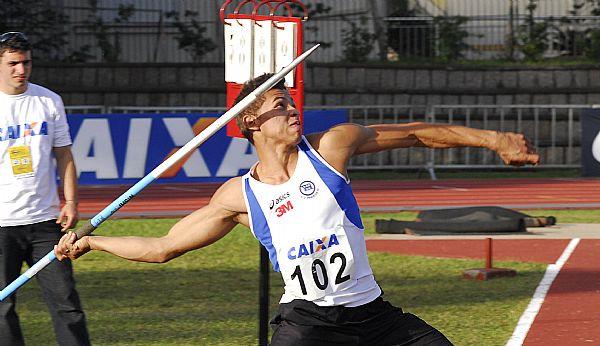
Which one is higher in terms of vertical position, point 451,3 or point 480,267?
point 451,3

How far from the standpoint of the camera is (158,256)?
6055mm

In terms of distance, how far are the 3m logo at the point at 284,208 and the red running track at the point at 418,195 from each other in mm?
12085

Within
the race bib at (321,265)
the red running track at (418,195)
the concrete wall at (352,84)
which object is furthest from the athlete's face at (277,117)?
the concrete wall at (352,84)

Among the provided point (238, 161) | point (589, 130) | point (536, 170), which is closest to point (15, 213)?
point (238, 161)

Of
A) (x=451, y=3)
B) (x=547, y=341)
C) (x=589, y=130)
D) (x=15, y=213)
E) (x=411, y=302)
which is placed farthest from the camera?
(x=451, y=3)

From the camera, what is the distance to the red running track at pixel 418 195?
18.5 m

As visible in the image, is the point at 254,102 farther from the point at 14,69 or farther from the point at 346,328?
the point at 14,69

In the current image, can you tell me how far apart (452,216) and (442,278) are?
12.3 feet

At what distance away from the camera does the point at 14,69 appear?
24.5 ft

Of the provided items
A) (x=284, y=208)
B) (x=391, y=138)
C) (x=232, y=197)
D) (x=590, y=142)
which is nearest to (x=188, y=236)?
(x=232, y=197)

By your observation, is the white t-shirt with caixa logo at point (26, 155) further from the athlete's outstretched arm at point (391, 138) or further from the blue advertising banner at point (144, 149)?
the blue advertising banner at point (144, 149)

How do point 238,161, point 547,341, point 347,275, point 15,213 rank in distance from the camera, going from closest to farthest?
point 347,275
point 15,213
point 547,341
point 238,161

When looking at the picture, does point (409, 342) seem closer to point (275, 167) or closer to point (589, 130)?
point (275, 167)

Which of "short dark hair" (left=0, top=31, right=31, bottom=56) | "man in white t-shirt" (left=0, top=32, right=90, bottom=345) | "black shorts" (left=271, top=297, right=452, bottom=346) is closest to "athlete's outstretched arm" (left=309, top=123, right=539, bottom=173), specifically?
"black shorts" (left=271, top=297, right=452, bottom=346)
